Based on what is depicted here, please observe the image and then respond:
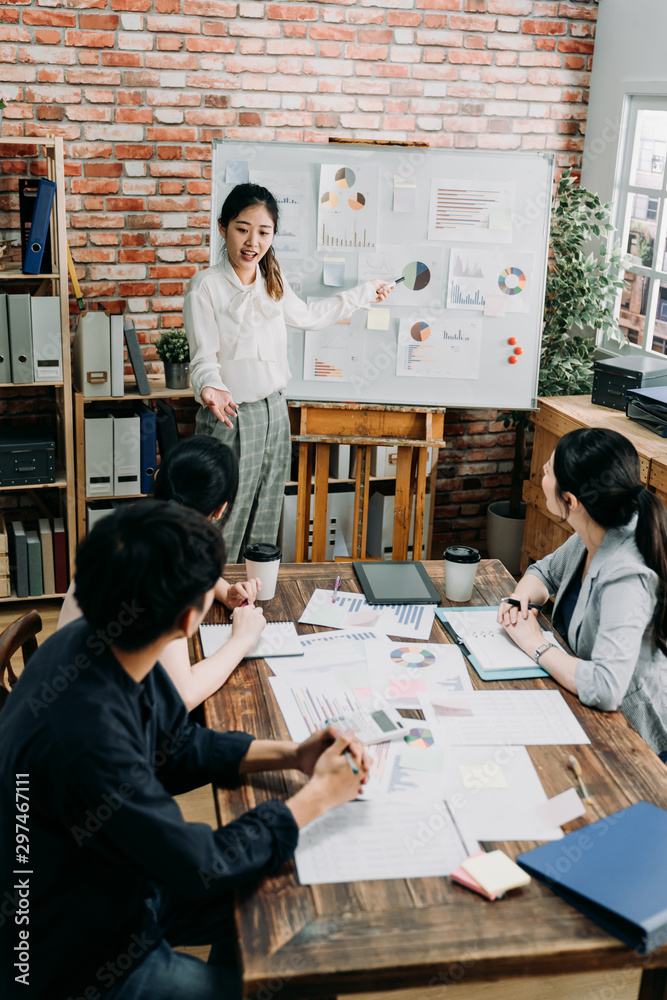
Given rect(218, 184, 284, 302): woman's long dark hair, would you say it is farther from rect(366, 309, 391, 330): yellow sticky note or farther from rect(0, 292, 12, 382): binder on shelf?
rect(0, 292, 12, 382): binder on shelf

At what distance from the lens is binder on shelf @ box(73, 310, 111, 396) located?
10.9ft

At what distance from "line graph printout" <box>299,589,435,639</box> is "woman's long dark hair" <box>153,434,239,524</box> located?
1.03 feet

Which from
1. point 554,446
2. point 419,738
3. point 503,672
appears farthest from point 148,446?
point 419,738

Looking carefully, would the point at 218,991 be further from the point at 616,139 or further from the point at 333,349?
the point at 616,139

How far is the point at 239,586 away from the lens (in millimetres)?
1992

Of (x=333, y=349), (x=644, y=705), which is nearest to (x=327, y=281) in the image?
(x=333, y=349)

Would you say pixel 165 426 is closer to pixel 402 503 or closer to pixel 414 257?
pixel 402 503

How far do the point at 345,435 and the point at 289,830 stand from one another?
2.26 meters

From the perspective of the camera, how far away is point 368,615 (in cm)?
196

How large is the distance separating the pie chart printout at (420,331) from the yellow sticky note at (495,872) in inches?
93.0

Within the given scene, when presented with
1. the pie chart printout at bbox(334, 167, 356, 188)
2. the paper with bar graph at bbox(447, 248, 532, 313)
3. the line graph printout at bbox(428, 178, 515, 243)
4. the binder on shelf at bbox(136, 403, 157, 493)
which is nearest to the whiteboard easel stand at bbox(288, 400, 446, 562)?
the paper with bar graph at bbox(447, 248, 532, 313)

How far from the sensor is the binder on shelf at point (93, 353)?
3.32 metres

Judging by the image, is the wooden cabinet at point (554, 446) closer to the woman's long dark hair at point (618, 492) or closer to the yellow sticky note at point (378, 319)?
the yellow sticky note at point (378, 319)

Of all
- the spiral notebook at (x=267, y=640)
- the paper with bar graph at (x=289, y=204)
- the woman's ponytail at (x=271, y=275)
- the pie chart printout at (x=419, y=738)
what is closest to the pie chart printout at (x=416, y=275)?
the paper with bar graph at (x=289, y=204)
